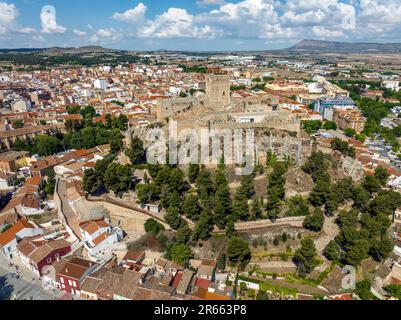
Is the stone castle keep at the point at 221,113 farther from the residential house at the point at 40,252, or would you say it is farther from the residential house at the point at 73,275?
the residential house at the point at 73,275

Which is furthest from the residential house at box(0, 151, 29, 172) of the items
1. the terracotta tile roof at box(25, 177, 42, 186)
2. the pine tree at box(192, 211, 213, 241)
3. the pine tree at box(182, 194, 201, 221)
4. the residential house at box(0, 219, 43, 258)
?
the pine tree at box(192, 211, 213, 241)

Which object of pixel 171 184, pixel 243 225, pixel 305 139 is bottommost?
pixel 243 225

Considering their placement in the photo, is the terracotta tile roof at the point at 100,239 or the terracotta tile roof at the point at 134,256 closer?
the terracotta tile roof at the point at 134,256

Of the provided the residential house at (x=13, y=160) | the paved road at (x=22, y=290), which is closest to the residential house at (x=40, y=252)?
the paved road at (x=22, y=290)

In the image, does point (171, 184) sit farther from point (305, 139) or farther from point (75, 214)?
point (305, 139)

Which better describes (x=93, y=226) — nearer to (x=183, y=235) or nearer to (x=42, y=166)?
(x=183, y=235)

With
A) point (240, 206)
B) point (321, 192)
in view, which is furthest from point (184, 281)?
point (321, 192)

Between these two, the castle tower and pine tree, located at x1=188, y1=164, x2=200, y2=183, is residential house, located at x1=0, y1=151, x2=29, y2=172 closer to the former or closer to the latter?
pine tree, located at x1=188, y1=164, x2=200, y2=183
